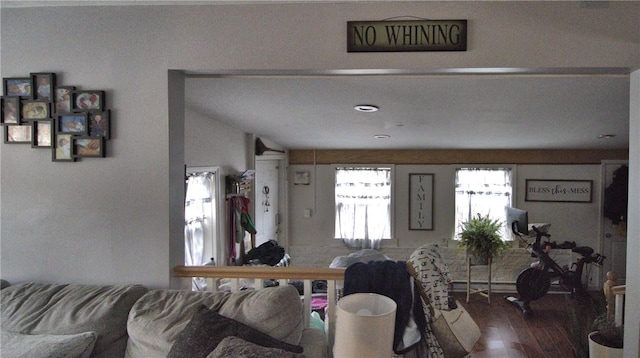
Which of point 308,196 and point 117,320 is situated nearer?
point 117,320

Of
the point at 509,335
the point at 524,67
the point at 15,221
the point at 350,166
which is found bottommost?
the point at 509,335

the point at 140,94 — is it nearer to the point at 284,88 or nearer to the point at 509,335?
the point at 284,88

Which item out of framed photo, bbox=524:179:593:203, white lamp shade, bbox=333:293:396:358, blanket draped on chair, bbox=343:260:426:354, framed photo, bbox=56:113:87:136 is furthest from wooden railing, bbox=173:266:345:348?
framed photo, bbox=524:179:593:203

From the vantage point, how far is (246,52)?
1.81m

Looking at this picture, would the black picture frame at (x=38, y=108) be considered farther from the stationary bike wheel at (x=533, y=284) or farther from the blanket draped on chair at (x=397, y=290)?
the stationary bike wheel at (x=533, y=284)

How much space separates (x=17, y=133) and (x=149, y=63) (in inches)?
33.2

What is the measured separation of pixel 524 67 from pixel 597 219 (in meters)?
4.94

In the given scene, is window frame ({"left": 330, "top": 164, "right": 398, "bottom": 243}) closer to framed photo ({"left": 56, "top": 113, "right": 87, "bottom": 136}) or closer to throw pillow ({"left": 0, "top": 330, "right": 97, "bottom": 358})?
framed photo ({"left": 56, "top": 113, "right": 87, "bottom": 136})

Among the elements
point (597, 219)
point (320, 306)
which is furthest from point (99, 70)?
point (597, 219)

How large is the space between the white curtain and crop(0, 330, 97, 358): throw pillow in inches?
59.1

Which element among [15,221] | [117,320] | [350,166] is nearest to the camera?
[117,320]

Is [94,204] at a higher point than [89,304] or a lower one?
higher

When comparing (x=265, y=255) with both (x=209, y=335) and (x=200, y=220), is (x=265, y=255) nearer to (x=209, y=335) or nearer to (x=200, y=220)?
(x=200, y=220)

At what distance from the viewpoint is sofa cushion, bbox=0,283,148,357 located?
1.58m
